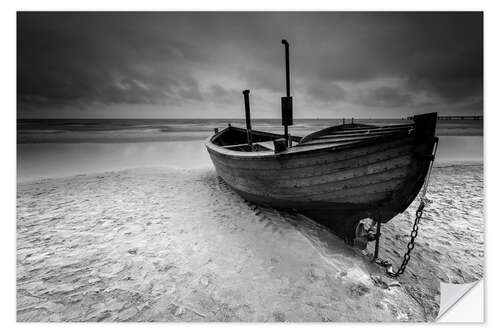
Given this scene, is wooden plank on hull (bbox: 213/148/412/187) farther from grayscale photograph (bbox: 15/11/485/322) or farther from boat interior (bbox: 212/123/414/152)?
boat interior (bbox: 212/123/414/152)

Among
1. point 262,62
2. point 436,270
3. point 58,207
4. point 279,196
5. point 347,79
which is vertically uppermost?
point 262,62

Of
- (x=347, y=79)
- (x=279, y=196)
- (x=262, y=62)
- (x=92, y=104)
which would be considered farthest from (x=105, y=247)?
(x=347, y=79)

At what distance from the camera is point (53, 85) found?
12.0ft

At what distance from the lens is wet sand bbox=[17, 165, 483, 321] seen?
2.11 meters

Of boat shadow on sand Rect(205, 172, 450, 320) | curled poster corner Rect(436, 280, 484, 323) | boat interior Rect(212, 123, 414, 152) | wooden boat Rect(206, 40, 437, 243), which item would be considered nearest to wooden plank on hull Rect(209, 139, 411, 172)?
wooden boat Rect(206, 40, 437, 243)

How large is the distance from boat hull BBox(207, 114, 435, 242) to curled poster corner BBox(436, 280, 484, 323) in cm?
109

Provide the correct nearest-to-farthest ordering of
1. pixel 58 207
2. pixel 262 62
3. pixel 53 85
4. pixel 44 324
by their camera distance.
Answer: pixel 44 324
pixel 53 85
pixel 58 207
pixel 262 62

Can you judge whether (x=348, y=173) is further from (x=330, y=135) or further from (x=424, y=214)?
(x=424, y=214)

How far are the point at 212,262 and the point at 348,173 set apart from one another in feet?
6.09

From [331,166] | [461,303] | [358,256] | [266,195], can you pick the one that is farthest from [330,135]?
[461,303]

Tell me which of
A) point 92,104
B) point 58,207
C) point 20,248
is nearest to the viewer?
point 20,248

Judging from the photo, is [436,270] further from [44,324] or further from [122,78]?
[122,78]

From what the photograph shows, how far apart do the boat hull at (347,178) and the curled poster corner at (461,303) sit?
1089 mm
